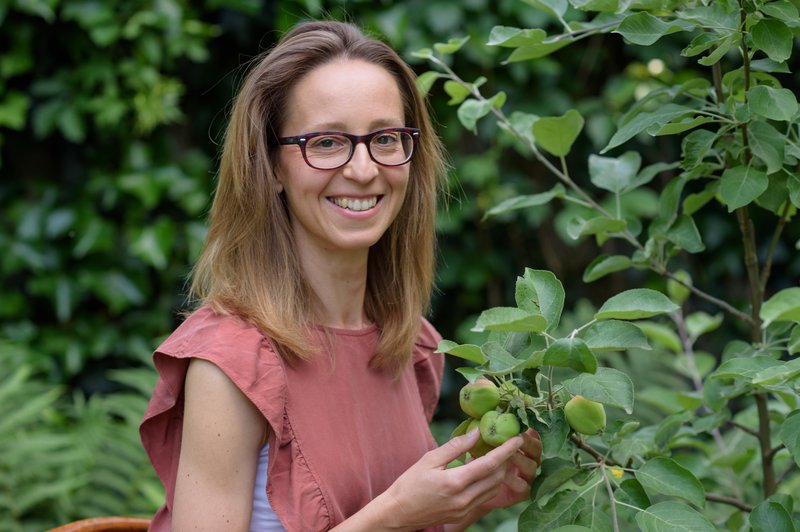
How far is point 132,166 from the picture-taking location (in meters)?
2.83

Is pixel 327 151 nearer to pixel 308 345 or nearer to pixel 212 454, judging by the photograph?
pixel 308 345

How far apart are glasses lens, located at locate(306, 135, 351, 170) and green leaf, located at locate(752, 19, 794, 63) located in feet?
1.68

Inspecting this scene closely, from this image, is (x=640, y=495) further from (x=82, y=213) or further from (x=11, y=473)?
(x=82, y=213)

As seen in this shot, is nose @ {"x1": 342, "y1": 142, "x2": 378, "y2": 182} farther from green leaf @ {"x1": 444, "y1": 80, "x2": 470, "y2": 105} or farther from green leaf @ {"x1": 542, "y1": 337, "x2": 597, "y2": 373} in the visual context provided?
green leaf @ {"x1": 542, "y1": 337, "x2": 597, "y2": 373}

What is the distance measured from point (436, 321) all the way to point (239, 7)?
122cm

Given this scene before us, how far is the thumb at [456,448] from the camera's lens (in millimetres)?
1104

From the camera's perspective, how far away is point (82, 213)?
2.79 meters

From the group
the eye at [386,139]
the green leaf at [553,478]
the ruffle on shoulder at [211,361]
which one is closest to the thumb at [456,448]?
the green leaf at [553,478]

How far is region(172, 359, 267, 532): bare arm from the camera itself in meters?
1.17

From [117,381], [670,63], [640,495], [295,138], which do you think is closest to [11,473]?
[117,381]

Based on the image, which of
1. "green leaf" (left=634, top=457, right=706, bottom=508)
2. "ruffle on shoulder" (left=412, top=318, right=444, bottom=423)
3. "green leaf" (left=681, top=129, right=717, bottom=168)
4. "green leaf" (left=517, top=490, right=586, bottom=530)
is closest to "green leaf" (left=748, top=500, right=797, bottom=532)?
"green leaf" (left=634, top=457, right=706, bottom=508)

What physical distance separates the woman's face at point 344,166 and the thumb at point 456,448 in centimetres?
32

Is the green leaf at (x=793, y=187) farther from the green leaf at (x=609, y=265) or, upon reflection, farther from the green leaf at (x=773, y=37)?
the green leaf at (x=609, y=265)

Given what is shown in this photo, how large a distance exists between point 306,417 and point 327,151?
1.14 ft
